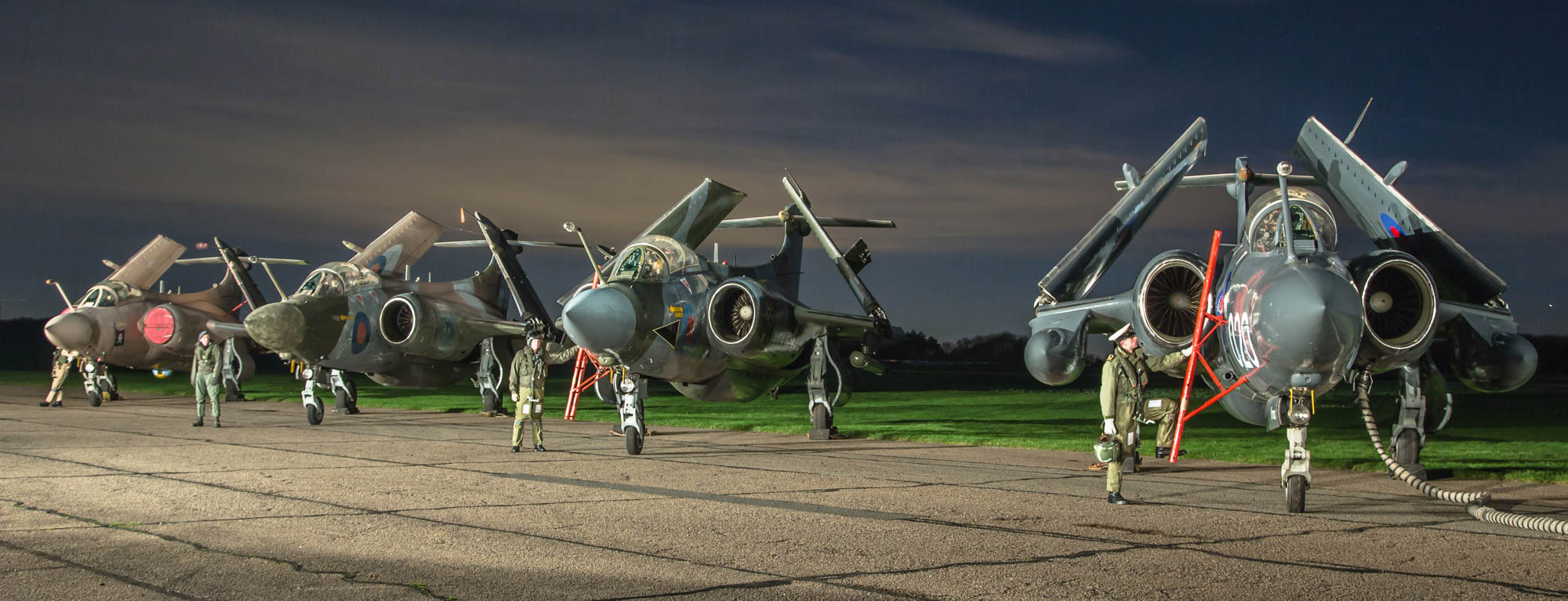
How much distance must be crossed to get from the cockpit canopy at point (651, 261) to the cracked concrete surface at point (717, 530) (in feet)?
9.06

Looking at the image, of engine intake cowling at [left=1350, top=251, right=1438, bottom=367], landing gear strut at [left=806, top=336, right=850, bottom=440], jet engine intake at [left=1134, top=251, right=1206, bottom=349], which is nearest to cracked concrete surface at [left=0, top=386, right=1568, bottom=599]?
engine intake cowling at [left=1350, top=251, right=1438, bottom=367]

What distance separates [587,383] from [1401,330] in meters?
11.7

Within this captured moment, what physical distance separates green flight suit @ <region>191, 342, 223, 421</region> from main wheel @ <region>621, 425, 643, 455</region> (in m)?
8.59

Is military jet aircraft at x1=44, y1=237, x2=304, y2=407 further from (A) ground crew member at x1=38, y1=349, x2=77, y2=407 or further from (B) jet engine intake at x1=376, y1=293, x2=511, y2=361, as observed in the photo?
(B) jet engine intake at x1=376, y1=293, x2=511, y2=361

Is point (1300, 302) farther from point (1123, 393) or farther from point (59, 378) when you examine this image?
point (59, 378)

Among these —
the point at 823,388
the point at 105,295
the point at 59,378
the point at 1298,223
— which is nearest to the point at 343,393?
the point at 59,378

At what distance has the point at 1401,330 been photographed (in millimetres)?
10359

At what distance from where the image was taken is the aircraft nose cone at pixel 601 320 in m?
13.3

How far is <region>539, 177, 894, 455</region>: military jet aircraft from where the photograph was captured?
1387 cm

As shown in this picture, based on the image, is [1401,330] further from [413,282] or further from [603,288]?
[413,282]

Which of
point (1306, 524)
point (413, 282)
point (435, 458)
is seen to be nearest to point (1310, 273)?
point (1306, 524)

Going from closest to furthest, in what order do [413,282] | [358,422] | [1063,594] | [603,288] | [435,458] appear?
[1063,594] → [435,458] → [603,288] → [358,422] → [413,282]

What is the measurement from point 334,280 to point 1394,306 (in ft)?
57.9

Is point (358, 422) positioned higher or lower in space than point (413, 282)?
lower
